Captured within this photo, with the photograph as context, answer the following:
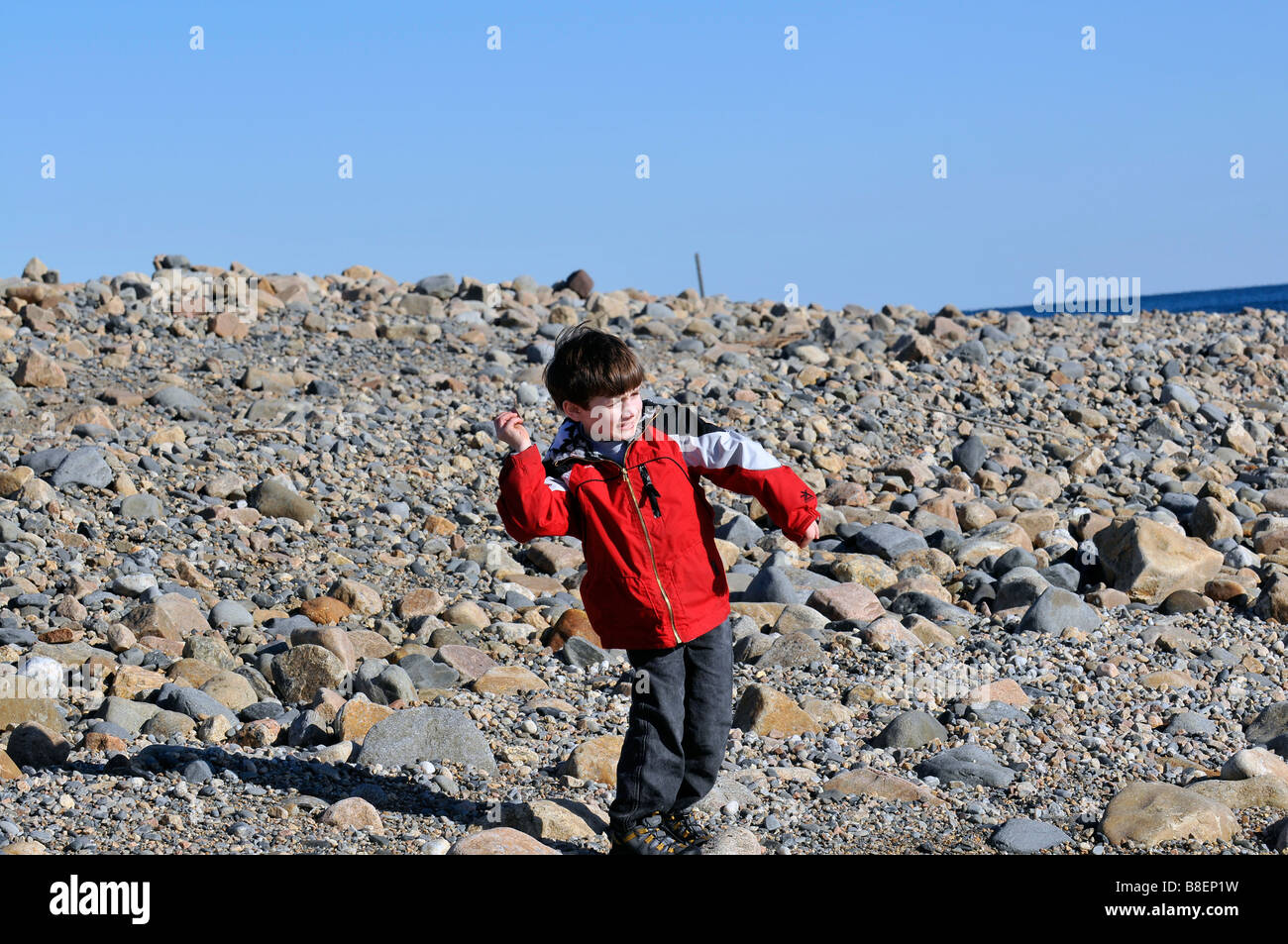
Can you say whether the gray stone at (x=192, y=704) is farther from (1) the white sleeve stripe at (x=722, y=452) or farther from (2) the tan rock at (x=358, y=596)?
(1) the white sleeve stripe at (x=722, y=452)

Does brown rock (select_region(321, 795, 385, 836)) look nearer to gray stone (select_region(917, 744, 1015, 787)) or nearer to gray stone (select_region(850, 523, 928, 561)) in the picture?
gray stone (select_region(917, 744, 1015, 787))

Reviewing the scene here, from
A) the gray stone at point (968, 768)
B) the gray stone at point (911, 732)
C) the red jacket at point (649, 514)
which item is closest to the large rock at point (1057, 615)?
the gray stone at point (911, 732)

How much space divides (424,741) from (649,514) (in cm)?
134

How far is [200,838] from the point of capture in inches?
135

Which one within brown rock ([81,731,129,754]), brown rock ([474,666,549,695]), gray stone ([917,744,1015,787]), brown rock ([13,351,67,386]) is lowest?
gray stone ([917,744,1015,787])

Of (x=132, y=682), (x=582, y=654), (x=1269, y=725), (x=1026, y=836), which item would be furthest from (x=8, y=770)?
(x=1269, y=725)

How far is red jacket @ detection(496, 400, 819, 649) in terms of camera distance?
3.42 meters

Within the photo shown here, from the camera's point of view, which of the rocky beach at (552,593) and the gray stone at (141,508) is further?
the gray stone at (141,508)

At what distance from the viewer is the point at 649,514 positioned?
344 centimetres

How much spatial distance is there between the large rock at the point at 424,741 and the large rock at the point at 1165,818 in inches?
76.7

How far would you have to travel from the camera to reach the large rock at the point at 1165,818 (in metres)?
3.60

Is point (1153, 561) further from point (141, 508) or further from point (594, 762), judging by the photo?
point (141, 508)

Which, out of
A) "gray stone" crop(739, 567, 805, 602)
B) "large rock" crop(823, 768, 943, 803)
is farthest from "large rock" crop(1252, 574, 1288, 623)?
"large rock" crop(823, 768, 943, 803)
